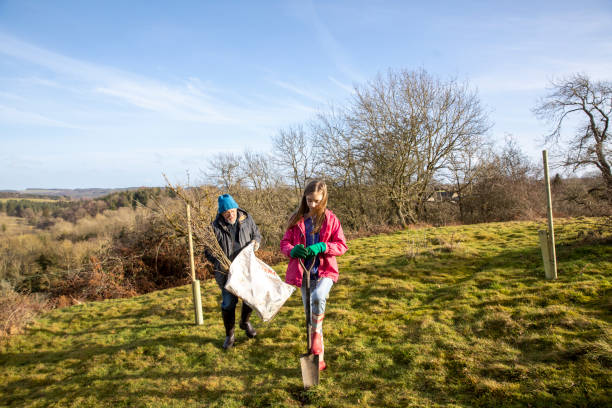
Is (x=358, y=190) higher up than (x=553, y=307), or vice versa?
(x=358, y=190)

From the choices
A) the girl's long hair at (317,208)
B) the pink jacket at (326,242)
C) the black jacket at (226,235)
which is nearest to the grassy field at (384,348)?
the pink jacket at (326,242)

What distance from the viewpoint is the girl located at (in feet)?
10.6

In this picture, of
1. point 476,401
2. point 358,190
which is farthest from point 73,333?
point 358,190

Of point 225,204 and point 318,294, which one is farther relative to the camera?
point 225,204

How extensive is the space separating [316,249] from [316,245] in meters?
0.05

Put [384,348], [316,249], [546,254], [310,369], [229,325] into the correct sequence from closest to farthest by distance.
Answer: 1. [316,249]
2. [310,369]
3. [384,348]
4. [229,325]
5. [546,254]

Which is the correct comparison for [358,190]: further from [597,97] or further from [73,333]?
[73,333]

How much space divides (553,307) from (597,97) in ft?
54.9

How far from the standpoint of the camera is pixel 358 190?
19.8m

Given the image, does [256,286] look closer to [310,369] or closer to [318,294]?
[318,294]

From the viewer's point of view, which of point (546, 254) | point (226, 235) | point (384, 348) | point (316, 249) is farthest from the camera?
point (546, 254)

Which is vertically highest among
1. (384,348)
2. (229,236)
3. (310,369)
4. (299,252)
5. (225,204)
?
(225,204)

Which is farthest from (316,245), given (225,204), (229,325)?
(229,325)

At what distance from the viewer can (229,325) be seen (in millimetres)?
Answer: 4375
